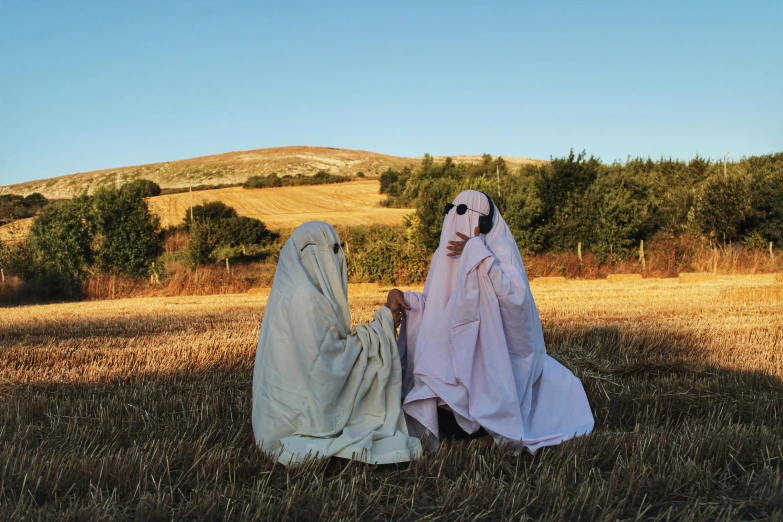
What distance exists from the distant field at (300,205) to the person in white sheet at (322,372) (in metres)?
38.1

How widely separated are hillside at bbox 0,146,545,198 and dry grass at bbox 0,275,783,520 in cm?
6682

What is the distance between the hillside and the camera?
7575 centimetres

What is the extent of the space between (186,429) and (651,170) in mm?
50526

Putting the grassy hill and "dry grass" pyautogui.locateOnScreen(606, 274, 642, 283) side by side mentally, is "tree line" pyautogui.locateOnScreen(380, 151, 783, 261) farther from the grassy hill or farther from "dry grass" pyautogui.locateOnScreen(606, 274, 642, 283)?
the grassy hill

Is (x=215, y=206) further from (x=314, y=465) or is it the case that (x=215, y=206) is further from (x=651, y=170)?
(x=314, y=465)

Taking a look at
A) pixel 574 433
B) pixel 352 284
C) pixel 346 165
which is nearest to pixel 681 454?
pixel 574 433

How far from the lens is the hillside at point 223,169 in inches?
2982

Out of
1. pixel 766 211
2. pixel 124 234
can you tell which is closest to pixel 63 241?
pixel 124 234

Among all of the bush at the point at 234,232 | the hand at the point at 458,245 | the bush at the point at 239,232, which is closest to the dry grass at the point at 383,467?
the hand at the point at 458,245

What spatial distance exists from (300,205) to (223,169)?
28.9 meters

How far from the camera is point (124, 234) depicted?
2623 cm

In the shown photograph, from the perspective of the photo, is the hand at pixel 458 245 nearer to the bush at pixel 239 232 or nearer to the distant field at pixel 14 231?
the bush at pixel 239 232

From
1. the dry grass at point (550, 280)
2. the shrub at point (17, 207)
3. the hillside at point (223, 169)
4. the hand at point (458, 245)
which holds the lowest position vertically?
the dry grass at point (550, 280)

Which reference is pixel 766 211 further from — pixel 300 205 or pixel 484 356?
pixel 300 205
